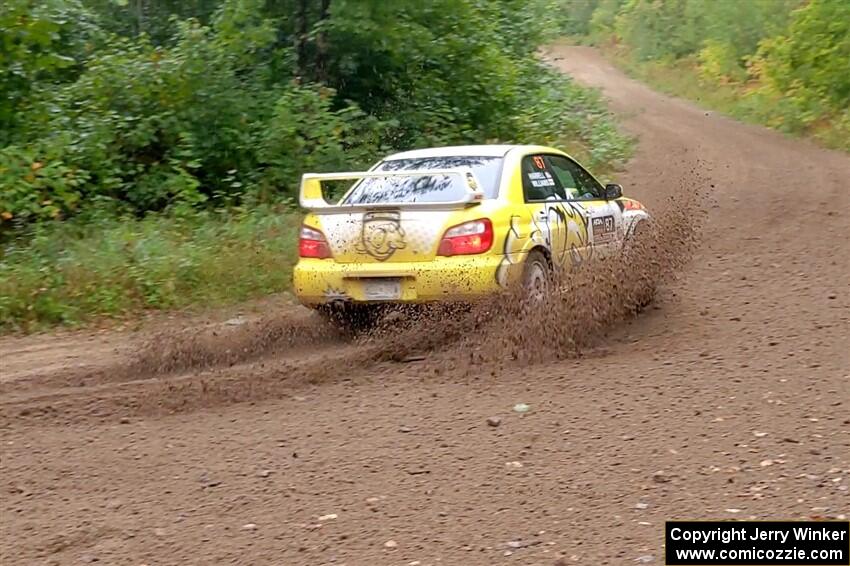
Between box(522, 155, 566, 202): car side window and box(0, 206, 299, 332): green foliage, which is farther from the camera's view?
box(0, 206, 299, 332): green foliage

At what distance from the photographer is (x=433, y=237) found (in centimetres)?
805

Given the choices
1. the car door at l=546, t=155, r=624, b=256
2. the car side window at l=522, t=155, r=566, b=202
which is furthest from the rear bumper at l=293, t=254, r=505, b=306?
the car door at l=546, t=155, r=624, b=256

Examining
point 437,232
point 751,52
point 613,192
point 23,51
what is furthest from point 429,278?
point 751,52

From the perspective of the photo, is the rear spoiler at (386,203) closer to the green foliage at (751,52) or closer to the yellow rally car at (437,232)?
the yellow rally car at (437,232)

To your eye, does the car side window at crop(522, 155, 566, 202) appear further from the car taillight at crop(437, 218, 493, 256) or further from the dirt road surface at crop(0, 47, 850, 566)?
the dirt road surface at crop(0, 47, 850, 566)

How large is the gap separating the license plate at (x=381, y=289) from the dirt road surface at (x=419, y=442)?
47 centimetres

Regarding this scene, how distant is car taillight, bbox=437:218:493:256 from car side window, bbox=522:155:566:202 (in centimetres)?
82

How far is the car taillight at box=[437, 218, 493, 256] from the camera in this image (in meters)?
8.04

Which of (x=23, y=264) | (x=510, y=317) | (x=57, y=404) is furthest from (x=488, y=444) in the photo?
(x=23, y=264)

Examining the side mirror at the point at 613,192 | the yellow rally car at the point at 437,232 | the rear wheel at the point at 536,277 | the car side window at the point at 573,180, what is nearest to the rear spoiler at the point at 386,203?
the yellow rally car at the point at 437,232

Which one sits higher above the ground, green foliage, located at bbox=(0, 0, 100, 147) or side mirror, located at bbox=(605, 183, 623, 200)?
green foliage, located at bbox=(0, 0, 100, 147)

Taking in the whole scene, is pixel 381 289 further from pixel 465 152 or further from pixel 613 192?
pixel 613 192

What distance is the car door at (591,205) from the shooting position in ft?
31.3

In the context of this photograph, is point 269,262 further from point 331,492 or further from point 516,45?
point 516,45
